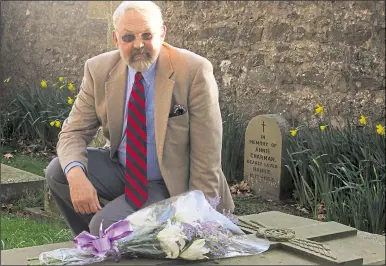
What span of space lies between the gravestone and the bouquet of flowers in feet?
9.48

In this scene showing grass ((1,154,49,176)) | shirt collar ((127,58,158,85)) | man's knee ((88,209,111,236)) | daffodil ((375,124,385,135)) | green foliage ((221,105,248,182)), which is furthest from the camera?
grass ((1,154,49,176))

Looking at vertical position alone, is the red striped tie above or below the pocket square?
below

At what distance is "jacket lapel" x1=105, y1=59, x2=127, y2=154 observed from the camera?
320 centimetres

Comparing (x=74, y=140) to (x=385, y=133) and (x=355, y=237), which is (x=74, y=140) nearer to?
(x=355, y=237)

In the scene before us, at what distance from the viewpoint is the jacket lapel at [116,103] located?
320 centimetres

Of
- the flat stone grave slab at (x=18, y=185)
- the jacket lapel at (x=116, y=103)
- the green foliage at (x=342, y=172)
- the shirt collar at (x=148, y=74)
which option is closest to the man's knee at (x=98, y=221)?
the jacket lapel at (x=116, y=103)

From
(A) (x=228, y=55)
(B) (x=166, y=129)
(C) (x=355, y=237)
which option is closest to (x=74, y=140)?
(B) (x=166, y=129)

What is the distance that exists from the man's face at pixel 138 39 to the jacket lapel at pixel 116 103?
0.33 ft

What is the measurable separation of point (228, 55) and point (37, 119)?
94.7 inches

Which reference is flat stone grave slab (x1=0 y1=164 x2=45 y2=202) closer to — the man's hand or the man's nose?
the man's hand

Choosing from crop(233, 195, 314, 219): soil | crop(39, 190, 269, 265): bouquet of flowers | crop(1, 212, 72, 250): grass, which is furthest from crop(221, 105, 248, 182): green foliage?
crop(39, 190, 269, 265): bouquet of flowers

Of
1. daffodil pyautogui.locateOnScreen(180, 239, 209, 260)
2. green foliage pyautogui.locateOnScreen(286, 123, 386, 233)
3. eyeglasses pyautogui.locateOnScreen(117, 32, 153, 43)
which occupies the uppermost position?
eyeglasses pyautogui.locateOnScreen(117, 32, 153, 43)

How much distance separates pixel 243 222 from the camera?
324 cm

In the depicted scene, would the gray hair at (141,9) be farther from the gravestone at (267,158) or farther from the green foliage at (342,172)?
the gravestone at (267,158)
